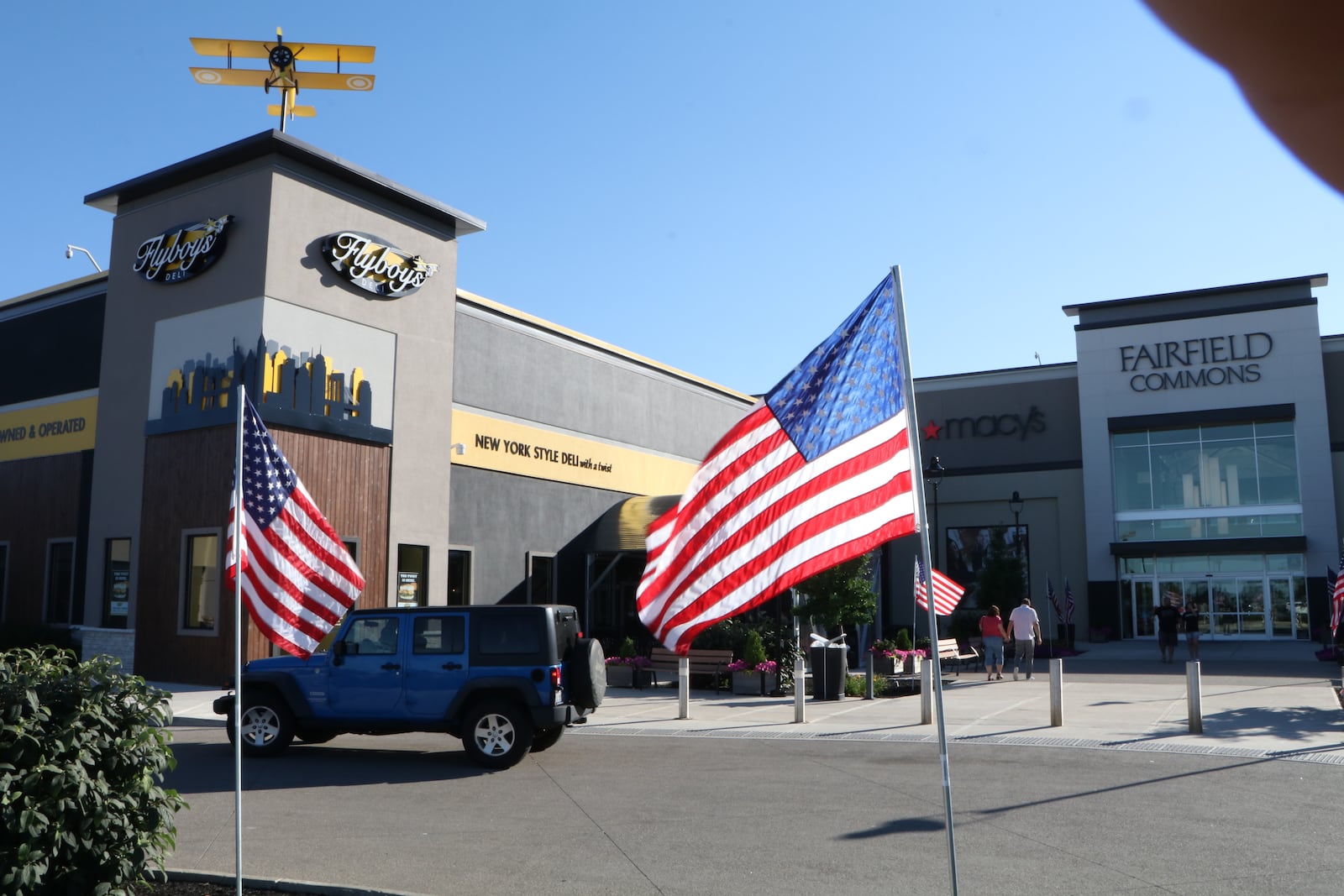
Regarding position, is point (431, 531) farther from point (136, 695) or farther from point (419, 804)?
point (136, 695)

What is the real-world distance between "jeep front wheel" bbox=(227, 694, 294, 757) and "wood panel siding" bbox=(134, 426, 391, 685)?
8247 mm

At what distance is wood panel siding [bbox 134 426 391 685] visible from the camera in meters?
22.7

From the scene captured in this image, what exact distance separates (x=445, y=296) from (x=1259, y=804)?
21338mm

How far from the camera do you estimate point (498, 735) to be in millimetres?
13477

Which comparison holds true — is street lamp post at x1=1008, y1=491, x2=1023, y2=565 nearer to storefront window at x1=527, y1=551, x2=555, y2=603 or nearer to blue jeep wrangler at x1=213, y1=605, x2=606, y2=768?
storefront window at x1=527, y1=551, x2=555, y2=603

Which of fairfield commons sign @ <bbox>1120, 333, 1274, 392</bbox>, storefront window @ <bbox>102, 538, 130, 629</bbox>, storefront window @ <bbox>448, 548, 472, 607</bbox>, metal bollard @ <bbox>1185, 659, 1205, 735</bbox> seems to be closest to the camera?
metal bollard @ <bbox>1185, 659, 1205, 735</bbox>

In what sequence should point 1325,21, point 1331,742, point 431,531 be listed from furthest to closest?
point 431,531, point 1331,742, point 1325,21

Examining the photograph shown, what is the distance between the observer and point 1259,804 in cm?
1060

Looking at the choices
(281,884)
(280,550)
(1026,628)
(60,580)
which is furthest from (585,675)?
(60,580)

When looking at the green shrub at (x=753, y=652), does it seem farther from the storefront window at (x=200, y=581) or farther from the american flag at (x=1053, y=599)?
the american flag at (x=1053, y=599)

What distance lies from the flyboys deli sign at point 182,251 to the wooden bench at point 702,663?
1270 cm

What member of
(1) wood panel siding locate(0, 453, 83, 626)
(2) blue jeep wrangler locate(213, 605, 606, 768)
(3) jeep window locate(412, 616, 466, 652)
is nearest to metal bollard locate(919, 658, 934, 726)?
(2) blue jeep wrangler locate(213, 605, 606, 768)

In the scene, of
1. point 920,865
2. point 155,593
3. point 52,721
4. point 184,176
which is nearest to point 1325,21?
point 52,721

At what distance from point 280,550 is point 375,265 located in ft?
55.6
